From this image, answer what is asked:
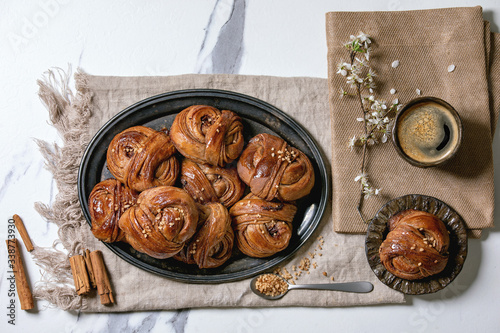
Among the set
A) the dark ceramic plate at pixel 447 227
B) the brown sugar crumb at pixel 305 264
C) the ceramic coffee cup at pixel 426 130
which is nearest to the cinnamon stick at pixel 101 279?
the brown sugar crumb at pixel 305 264

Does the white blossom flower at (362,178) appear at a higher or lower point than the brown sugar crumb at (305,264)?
higher

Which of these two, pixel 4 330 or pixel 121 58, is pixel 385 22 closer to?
pixel 121 58

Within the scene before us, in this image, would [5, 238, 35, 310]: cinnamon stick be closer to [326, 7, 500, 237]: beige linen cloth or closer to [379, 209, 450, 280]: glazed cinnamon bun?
[326, 7, 500, 237]: beige linen cloth

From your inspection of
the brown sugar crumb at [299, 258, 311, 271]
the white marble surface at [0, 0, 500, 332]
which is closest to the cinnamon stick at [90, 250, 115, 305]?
the white marble surface at [0, 0, 500, 332]

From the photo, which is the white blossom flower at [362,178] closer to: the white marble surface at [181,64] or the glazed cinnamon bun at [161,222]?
the white marble surface at [181,64]

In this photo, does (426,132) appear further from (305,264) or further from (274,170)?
(305,264)

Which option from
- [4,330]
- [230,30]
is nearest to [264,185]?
[230,30]
